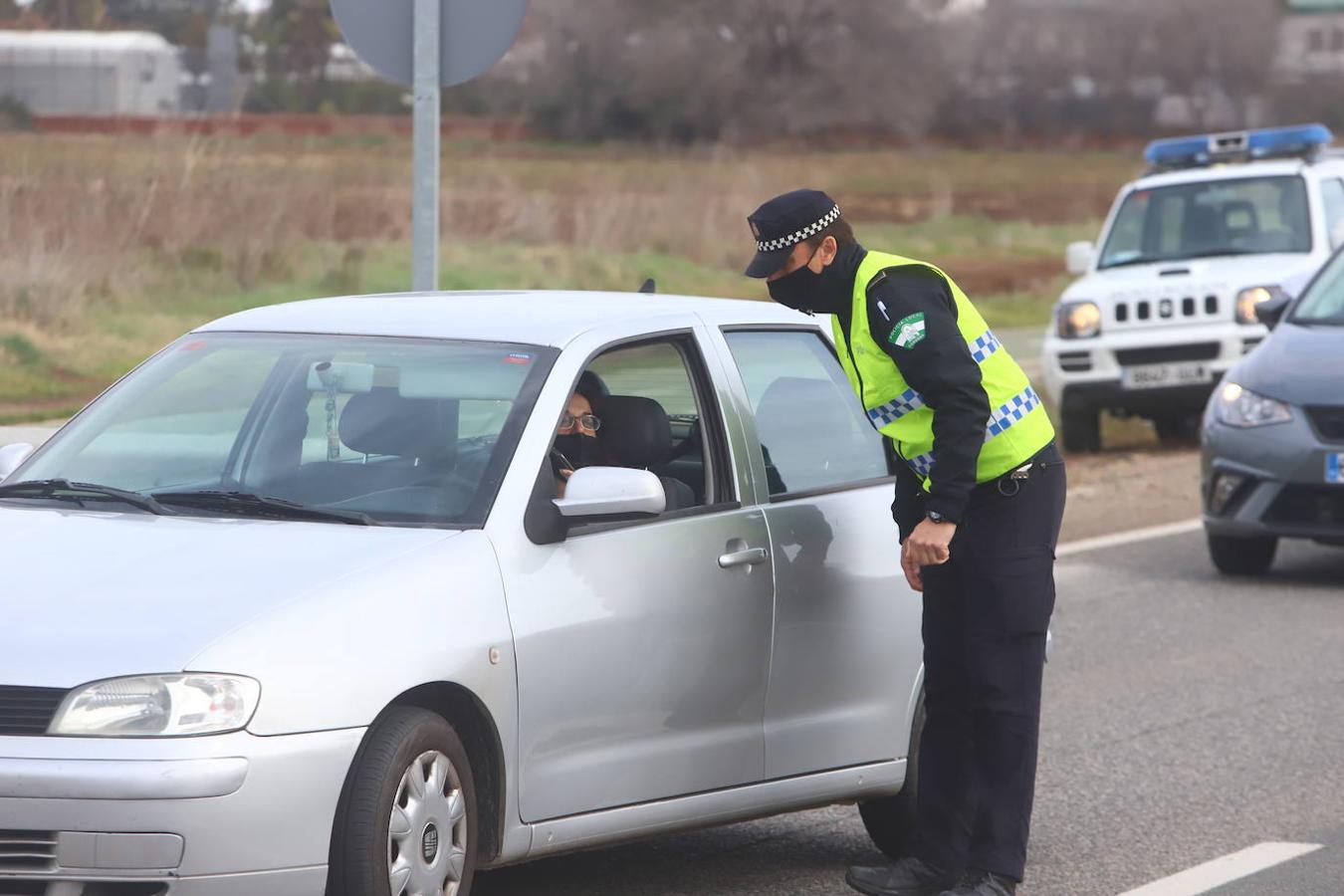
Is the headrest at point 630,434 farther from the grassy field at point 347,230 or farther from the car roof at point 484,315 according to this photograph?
the grassy field at point 347,230

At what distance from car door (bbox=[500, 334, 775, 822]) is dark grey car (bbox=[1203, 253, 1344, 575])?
18.6ft

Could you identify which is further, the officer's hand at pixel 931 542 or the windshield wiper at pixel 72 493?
the officer's hand at pixel 931 542

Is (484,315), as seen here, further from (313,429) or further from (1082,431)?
(1082,431)

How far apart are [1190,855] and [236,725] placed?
10.1 feet

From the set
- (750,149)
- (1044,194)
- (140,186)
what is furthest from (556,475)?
(1044,194)

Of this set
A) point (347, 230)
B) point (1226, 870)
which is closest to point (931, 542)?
point (1226, 870)

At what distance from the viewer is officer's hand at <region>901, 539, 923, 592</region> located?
577cm

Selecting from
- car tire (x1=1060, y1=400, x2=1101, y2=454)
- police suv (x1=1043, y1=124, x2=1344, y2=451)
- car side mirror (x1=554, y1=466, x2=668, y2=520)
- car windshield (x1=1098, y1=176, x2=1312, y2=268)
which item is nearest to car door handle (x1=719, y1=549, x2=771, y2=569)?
car side mirror (x1=554, y1=466, x2=668, y2=520)

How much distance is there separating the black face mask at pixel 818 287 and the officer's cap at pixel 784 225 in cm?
6

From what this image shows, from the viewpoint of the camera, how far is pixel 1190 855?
664 cm

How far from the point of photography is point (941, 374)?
18.6 feet

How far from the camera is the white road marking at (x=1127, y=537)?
41.8ft

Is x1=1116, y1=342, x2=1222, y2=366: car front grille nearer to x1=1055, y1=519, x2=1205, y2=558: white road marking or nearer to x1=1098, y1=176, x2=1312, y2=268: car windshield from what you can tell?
x1=1098, y1=176, x2=1312, y2=268: car windshield

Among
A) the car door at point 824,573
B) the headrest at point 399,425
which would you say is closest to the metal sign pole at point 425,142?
the car door at point 824,573
